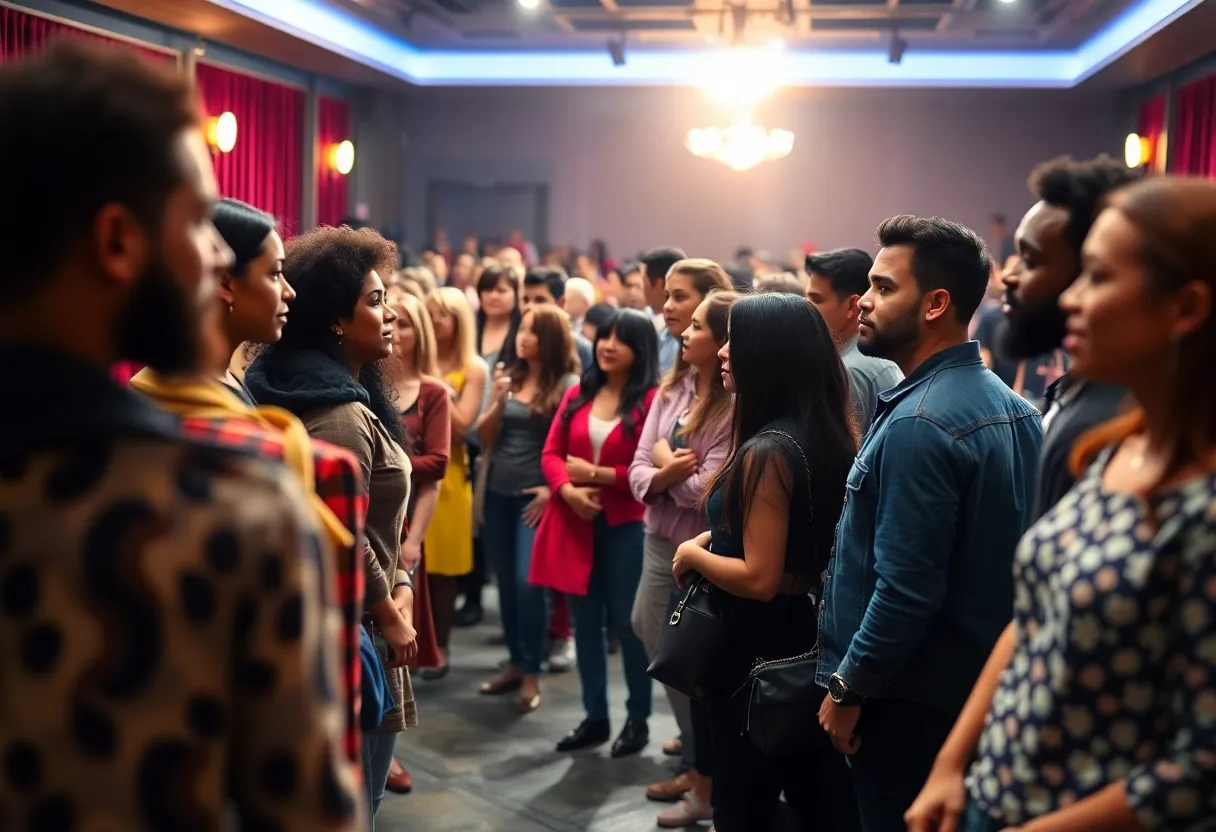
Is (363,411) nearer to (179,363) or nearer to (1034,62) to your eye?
(179,363)

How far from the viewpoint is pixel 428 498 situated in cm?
406

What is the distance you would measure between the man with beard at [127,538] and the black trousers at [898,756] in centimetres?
148

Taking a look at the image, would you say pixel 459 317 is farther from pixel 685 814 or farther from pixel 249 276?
pixel 249 276

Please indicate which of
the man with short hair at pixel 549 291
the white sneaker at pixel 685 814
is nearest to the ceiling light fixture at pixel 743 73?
the man with short hair at pixel 549 291

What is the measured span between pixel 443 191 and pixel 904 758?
12.8 metres

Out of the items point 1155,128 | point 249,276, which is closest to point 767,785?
point 249,276

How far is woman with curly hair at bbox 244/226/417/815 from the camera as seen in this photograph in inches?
92.0

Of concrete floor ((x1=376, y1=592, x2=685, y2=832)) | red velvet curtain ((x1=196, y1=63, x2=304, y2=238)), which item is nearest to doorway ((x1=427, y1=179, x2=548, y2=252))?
red velvet curtain ((x1=196, y1=63, x2=304, y2=238))

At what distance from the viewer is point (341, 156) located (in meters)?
11.3

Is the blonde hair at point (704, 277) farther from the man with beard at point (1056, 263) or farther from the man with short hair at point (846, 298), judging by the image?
the man with beard at point (1056, 263)

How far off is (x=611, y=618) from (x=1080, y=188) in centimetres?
277

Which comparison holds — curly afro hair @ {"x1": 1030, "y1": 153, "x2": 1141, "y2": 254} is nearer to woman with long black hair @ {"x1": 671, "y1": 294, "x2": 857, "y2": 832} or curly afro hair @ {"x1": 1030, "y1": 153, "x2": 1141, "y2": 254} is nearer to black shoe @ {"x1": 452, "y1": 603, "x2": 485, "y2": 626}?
woman with long black hair @ {"x1": 671, "y1": 294, "x2": 857, "y2": 832}

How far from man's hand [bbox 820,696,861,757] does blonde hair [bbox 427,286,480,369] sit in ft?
10.5

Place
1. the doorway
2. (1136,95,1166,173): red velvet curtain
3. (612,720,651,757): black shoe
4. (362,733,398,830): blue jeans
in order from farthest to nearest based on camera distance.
A: the doorway < (1136,95,1166,173): red velvet curtain < (612,720,651,757): black shoe < (362,733,398,830): blue jeans
